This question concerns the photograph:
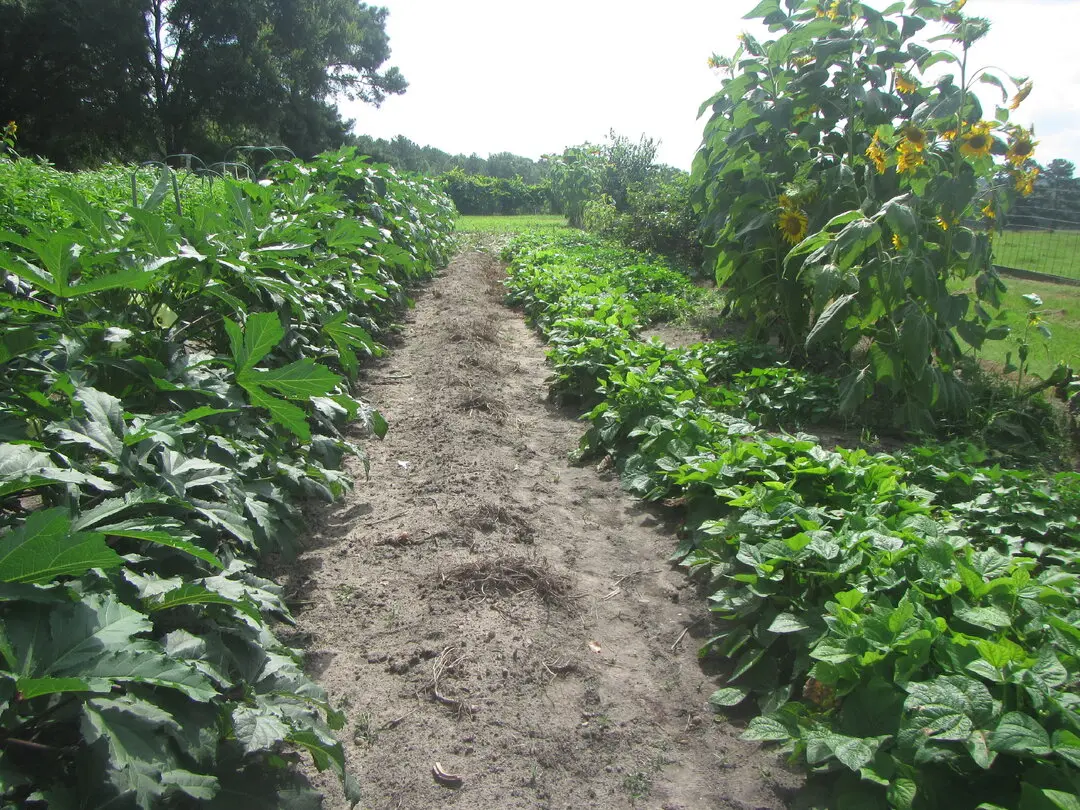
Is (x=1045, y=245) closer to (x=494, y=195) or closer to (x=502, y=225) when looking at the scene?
(x=502, y=225)

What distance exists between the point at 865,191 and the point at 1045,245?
20.7 ft

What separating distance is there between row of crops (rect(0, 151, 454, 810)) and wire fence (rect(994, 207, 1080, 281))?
902 cm

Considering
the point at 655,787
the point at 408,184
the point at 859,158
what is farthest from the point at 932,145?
the point at 408,184

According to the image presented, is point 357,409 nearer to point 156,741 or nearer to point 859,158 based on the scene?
point 156,741

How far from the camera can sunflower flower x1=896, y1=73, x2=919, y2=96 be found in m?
5.09

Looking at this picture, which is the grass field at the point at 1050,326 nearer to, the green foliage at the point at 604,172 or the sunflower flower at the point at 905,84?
the sunflower flower at the point at 905,84

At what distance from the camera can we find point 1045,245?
9.80 metres

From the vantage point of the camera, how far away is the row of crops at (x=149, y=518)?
46.9 inches

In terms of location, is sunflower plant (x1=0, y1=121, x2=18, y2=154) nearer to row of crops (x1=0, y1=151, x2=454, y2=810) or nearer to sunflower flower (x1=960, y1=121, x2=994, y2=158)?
row of crops (x1=0, y1=151, x2=454, y2=810)

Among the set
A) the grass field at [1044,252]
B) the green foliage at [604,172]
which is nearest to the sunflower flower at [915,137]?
the grass field at [1044,252]

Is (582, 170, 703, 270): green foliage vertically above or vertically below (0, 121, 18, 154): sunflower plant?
below

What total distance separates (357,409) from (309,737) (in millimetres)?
1819

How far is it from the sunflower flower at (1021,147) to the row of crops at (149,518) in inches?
172

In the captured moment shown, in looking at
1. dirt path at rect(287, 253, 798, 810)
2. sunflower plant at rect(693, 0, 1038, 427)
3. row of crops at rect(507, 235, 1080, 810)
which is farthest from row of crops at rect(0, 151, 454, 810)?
sunflower plant at rect(693, 0, 1038, 427)
